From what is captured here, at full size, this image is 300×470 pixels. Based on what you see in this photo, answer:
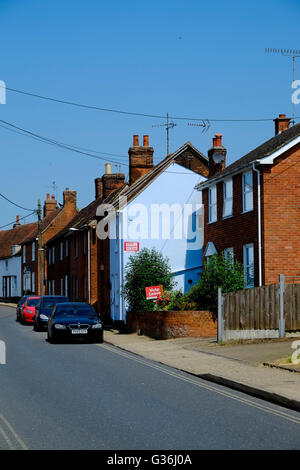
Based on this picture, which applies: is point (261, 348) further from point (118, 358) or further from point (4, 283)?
point (4, 283)

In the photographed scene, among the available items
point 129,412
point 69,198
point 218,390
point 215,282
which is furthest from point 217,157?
point 69,198

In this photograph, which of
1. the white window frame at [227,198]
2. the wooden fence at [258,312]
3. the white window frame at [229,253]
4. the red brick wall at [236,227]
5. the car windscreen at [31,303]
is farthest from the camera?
the car windscreen at [31,303]

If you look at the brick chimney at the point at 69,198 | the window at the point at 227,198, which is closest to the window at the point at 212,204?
the window at the point at 227,198

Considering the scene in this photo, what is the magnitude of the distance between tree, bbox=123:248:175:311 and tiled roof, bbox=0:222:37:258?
50.2 metres

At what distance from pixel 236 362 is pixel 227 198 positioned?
13299 mm

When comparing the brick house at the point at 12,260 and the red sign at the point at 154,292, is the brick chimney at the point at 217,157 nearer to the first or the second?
the red sign at the point at 154,292

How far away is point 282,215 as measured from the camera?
84.9 ft

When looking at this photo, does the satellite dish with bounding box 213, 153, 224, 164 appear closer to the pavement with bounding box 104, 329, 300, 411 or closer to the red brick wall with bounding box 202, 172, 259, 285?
the red brick wall with bounding box 202, 172, 259, 285

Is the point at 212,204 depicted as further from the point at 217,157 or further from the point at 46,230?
the point at 46,230

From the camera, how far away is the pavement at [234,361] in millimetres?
12094

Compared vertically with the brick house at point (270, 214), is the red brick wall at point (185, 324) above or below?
below

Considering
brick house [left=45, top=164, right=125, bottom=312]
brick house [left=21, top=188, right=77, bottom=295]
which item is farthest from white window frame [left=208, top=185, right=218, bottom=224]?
brick house [left=21, top=188, right=77, bottom=295]

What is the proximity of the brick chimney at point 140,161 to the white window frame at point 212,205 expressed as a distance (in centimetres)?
1015
